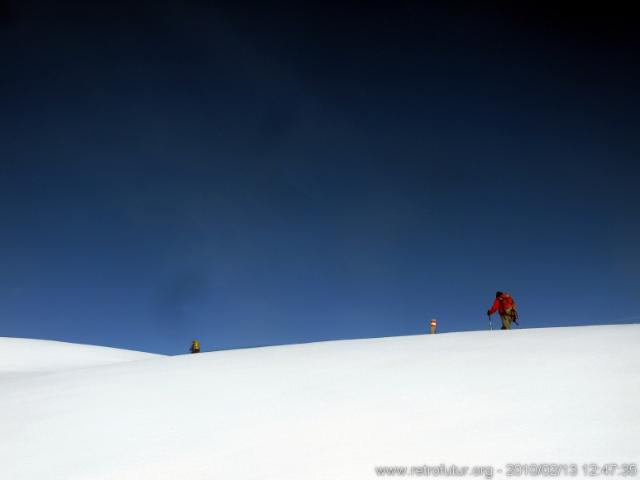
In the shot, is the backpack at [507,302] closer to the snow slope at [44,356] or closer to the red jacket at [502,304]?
the red jacket at [502,304]

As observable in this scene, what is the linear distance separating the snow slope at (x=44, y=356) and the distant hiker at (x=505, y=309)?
9.34 metres

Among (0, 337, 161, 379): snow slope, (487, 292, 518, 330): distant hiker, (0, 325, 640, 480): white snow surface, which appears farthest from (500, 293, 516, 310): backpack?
(0, 337, 161, 379): snow slope

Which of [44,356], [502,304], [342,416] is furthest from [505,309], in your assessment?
[44,356]

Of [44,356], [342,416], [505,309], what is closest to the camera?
[342,416]

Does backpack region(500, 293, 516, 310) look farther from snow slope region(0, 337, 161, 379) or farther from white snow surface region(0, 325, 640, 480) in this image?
snow slope region(0, 337, 161, 379)

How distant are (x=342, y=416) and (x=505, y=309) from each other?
8.02 meters

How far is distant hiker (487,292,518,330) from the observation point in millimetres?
10945

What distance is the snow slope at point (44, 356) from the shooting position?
11.8 metres

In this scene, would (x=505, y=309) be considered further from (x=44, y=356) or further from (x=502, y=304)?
(x=44, y=356)

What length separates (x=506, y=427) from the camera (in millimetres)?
3428

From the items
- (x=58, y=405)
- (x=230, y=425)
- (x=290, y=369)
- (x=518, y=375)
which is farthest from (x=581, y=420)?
(x=58, y=405)

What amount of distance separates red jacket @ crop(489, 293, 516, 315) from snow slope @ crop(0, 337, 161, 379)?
9285 millimetres

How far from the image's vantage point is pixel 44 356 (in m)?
13.8

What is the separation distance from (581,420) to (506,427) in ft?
1.73
